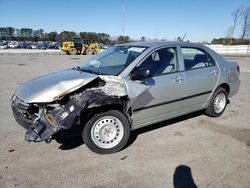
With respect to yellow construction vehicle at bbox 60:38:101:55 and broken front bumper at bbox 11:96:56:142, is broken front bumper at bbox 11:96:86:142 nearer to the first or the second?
broken front bumper at bbox 11:96:56:142

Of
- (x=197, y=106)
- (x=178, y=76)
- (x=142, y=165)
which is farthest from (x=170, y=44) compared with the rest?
(x=142, y=165)

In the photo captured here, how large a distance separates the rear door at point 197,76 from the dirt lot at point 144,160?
54 cm

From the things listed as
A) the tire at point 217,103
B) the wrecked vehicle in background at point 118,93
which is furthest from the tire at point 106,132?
the tire at point 217,103

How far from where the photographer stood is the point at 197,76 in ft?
15.5

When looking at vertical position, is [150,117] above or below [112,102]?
below

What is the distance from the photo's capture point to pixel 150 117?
4.21 m

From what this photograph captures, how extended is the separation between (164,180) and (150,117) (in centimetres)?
125

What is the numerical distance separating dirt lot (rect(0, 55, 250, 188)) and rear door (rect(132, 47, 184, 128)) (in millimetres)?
441

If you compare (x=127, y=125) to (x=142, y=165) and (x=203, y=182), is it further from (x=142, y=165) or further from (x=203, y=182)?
(x=203, y=182)

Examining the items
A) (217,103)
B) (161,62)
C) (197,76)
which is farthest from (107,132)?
(217,103)

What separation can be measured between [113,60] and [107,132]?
146cm

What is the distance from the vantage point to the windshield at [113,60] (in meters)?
4.17

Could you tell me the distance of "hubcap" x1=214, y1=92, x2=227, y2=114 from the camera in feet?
17.9

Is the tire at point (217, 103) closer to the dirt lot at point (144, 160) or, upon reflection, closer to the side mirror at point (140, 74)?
the dirt lot at point (144, 160)
